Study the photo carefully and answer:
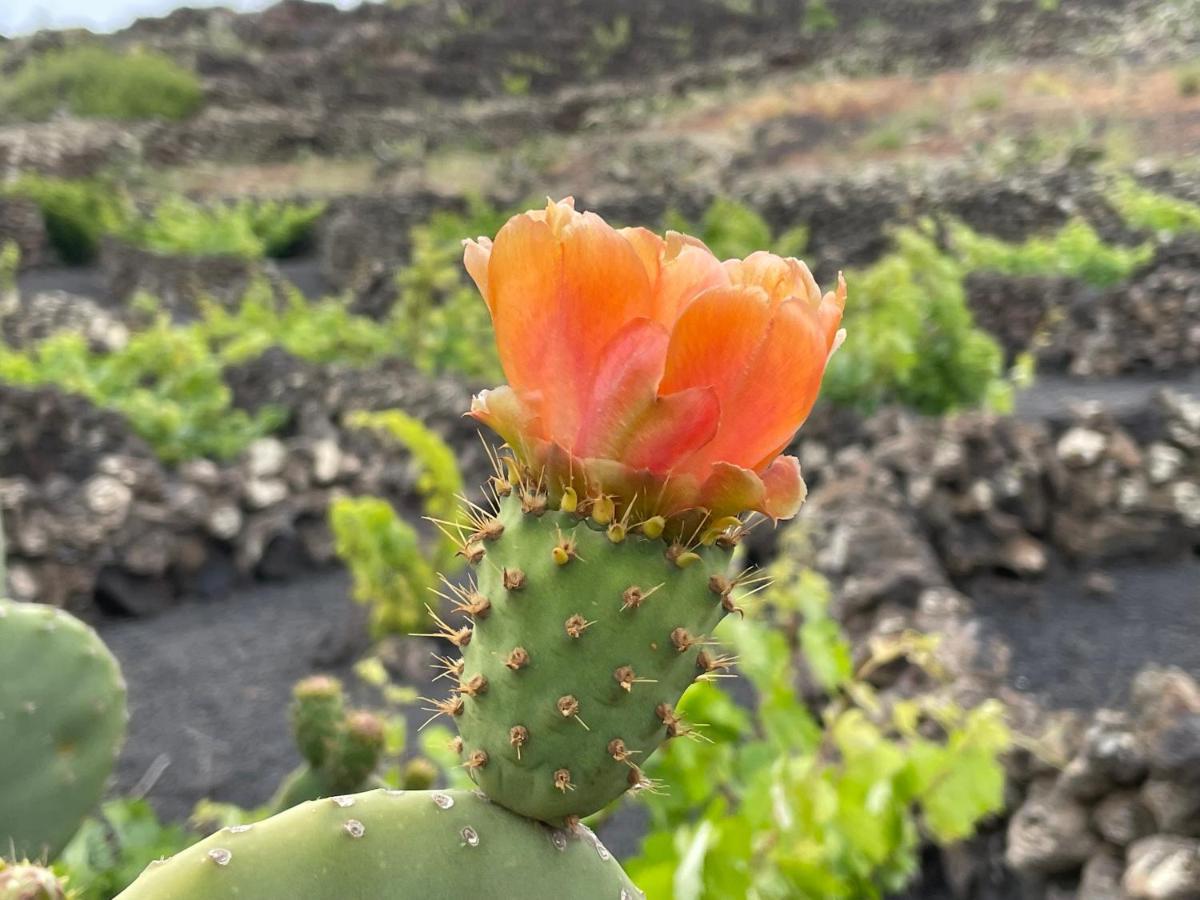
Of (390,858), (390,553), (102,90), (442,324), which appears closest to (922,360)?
(390,553)

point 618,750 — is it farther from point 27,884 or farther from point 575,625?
point 27,884

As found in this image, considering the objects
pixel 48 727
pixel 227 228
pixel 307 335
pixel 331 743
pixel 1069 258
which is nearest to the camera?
pixel 48 727

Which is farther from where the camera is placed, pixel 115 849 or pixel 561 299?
pixel 115 849

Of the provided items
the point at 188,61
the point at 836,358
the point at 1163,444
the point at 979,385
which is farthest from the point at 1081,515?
the point at 188,61

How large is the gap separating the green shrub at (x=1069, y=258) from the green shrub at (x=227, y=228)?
8.90 m

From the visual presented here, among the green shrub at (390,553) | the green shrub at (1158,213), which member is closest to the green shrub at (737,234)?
the green shrub at (1158,213)

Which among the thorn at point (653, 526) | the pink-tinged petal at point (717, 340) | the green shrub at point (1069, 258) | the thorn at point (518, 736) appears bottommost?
the green shrub at point (1069, 258)

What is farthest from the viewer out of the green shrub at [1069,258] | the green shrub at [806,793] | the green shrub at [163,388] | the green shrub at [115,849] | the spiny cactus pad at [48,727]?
the green shrub at [1069,258]

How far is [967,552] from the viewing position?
12.1ft

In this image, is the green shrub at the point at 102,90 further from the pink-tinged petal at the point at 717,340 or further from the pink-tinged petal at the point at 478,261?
the pink-tinged petal at the point at 717,340

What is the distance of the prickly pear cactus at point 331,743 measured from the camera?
163 cm

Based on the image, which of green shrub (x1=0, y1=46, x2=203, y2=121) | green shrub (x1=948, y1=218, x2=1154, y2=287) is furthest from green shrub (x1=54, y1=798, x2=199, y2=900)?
green shrub (x1=0, y1=46, x2=203, y2=121)

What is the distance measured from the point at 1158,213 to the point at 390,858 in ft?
30.7

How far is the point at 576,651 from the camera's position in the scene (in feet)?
2.00
